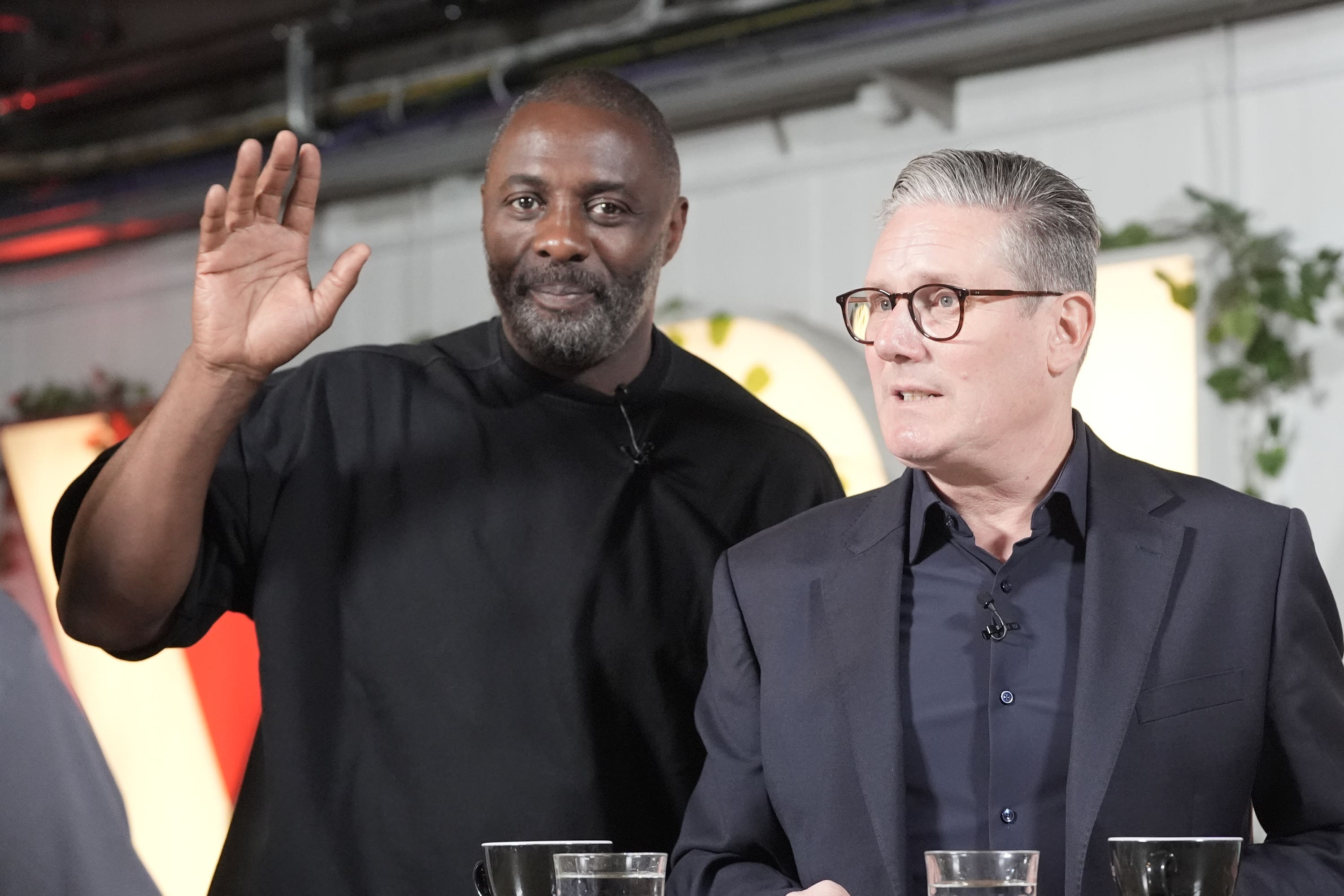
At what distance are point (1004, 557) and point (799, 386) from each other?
264cm

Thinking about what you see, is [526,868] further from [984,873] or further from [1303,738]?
[1303,738]

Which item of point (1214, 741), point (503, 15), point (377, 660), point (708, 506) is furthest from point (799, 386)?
point (1214, 741)

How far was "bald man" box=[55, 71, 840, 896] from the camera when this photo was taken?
1956mm

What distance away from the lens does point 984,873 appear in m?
1.23

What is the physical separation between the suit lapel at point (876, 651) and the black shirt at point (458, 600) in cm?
43

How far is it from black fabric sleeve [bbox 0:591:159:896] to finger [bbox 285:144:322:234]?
0.61 m

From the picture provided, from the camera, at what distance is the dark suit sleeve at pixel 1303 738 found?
1.59 metres

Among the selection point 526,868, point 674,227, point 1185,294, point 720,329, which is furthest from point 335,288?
point 720,329

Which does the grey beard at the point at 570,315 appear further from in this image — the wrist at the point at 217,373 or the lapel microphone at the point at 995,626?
the lapel microphone at the point at 995,626

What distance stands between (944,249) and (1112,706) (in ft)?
1.83

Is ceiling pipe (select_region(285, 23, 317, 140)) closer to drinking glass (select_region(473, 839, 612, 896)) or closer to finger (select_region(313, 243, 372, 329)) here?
finger (select_region(313, 243, 372, 329))

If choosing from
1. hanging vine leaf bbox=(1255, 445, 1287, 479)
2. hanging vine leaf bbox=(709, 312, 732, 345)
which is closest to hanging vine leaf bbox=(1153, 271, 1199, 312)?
hanging vine leaf bbox=(1255, 445, 1287, 479)

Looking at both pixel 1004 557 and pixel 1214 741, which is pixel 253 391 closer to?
pixel 1004 557

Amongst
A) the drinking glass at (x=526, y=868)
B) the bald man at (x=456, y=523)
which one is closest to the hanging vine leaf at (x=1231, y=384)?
the bald man at (x=456, y=523)
